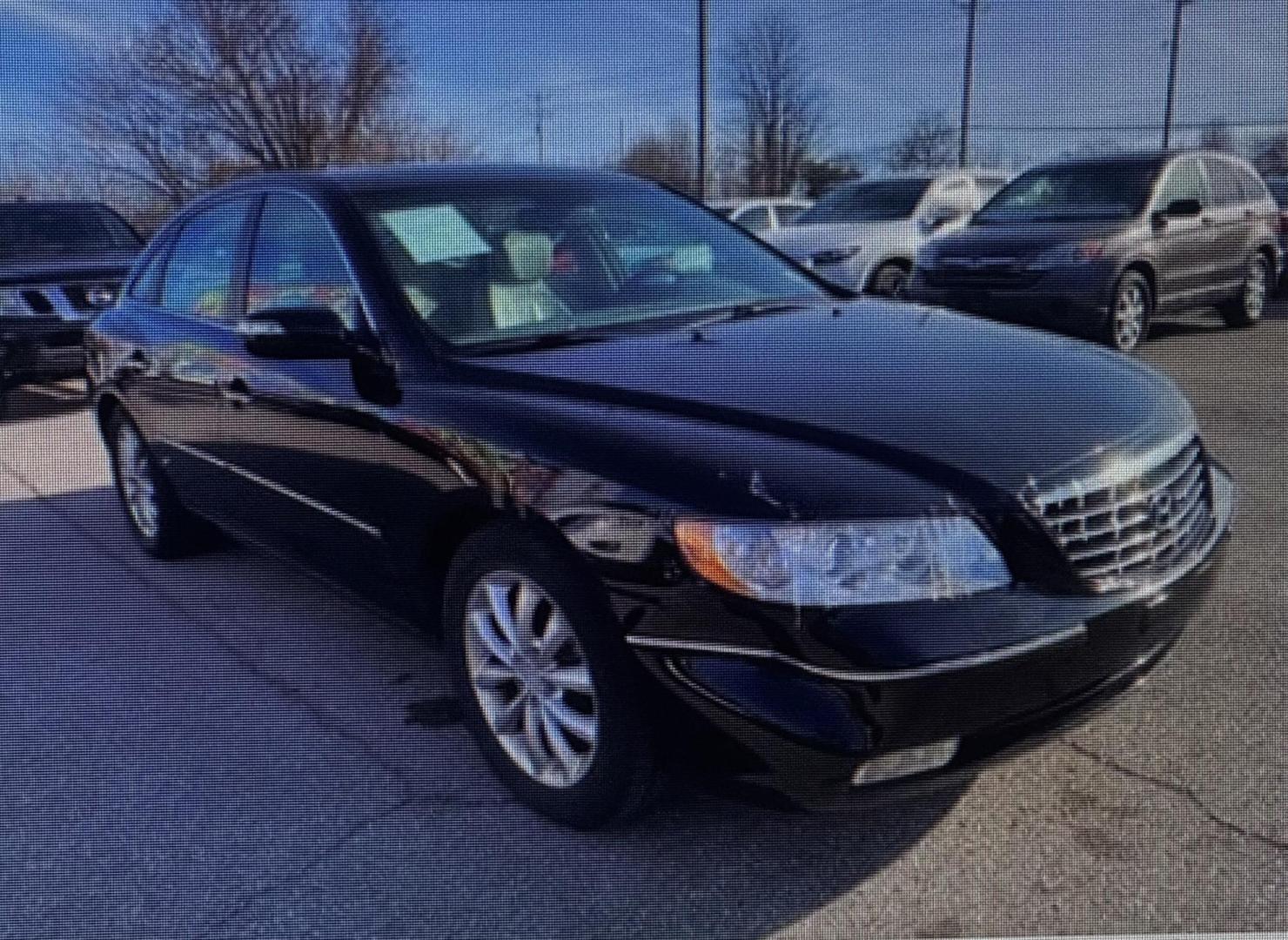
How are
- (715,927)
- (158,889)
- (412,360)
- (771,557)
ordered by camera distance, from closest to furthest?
(771,557) < (715,927) < (158,889) < (412,360)

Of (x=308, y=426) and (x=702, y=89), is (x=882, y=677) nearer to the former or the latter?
(x=308, y=426)

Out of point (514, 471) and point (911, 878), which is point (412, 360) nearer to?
point (514, 471)

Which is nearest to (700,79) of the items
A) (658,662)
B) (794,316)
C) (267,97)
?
(267,97)

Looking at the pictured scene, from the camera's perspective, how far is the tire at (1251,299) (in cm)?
996

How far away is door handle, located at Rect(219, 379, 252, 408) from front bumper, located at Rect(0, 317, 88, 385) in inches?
184

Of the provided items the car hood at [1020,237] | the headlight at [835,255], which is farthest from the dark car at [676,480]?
the headlight at [835,255]

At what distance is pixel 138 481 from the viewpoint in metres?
A: 4.82

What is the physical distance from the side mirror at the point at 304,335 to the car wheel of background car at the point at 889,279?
831cm

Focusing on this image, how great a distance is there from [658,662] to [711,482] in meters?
0.37

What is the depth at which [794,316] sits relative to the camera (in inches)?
129

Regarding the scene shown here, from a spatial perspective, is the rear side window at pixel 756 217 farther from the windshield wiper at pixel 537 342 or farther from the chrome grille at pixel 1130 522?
the chrome grille at pixel 1130 522

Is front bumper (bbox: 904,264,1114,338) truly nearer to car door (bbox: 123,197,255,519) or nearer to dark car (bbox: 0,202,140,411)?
car door (bbox: 123,197,255,519)

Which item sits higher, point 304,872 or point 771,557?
point 771,557

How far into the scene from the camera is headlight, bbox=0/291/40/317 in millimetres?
7754
